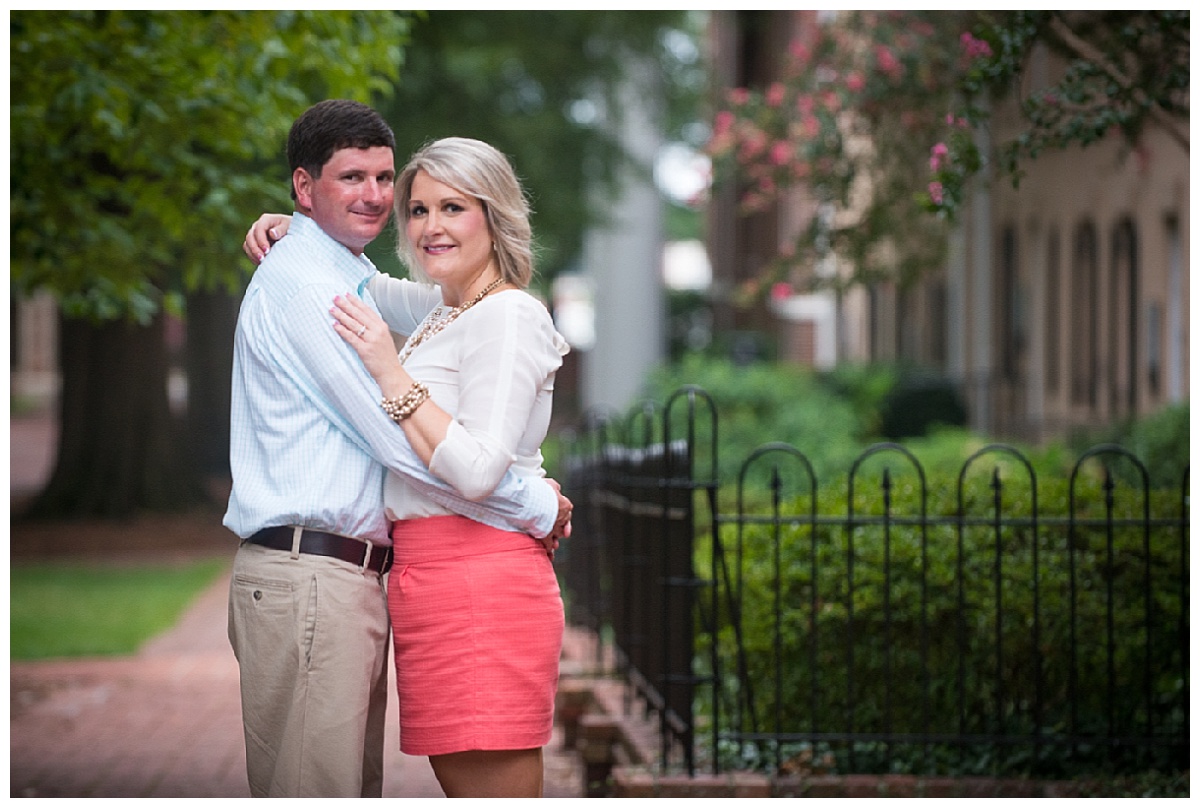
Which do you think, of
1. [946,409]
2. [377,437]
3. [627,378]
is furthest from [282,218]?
[946,409]

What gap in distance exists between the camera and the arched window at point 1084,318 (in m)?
15.6

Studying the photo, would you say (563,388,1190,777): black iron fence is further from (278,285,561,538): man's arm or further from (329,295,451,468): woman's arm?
(329,295,451,468): woman's arm

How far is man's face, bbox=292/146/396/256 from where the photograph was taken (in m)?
3.15

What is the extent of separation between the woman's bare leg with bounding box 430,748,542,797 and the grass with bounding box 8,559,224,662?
7874mm

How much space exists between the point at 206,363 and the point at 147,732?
1363cm

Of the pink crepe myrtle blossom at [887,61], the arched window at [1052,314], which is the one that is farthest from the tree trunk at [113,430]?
the arched window at [1052,314]

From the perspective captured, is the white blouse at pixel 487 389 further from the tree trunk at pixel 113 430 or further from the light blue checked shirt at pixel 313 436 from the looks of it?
the tree trunk at pixel 113 430

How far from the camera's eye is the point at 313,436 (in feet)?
10.2

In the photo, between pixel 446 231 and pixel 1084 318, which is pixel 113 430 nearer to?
pixel 1084 318

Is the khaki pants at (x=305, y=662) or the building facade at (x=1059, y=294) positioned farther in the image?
the building facade at (x=1059, y=294)

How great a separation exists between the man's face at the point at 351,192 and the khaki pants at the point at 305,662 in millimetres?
685

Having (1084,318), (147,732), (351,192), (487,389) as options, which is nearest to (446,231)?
(351,192)

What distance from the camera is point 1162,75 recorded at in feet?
18.1

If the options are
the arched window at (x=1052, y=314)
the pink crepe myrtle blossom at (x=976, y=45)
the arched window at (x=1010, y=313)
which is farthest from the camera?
the arched window at (x=1010, y=313)
